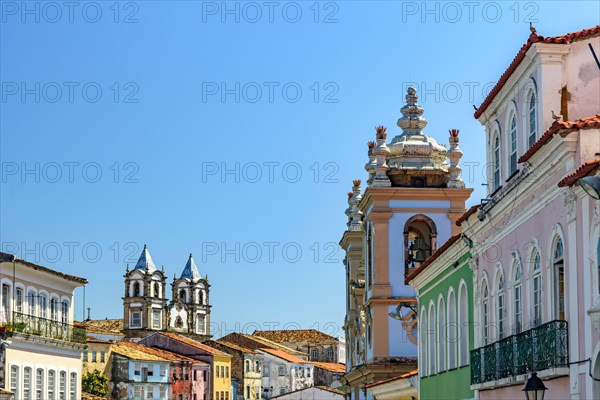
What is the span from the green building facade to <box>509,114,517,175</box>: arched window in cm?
367

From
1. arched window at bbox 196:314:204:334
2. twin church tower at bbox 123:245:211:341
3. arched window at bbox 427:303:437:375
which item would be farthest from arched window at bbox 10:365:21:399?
arched window at bbox 196:314:204:334

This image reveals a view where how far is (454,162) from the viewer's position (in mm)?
42531

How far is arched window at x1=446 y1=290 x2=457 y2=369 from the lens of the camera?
26.6 meters

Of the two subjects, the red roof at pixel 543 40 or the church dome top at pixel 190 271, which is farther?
the church dome top at pixel 190 271

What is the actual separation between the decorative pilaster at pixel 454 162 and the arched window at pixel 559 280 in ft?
82.4

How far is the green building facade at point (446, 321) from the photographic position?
2489 centimetres

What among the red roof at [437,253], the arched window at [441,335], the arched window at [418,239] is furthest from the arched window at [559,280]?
the arched window at [418,239]

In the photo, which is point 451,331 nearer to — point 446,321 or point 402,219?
point 446,321

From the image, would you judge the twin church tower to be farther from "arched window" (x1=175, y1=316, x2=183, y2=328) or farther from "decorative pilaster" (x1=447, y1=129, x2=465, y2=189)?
"decorative pilaster" (x1=447, y1=129, x2=465, y2=189)

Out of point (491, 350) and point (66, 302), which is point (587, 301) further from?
point (66, 302)

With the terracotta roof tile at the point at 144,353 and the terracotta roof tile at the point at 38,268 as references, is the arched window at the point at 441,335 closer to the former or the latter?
the terracotta roof tile at the point at 38,268

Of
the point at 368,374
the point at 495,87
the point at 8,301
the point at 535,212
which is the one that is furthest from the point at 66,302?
the point at 535,212

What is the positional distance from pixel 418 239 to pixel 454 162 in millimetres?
2990

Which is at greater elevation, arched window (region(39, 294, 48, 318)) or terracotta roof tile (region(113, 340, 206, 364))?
terracotta roof tile (region(113, 340, 206, 364))
